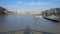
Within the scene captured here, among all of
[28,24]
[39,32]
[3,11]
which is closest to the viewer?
[3,11]

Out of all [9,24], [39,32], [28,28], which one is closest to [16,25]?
[9,24]

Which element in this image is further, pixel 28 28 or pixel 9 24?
pixel 9 24

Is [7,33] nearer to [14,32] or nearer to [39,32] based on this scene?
[14,32]

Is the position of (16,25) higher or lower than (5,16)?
lower

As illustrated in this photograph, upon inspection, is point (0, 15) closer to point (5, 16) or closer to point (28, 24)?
point (5, 16)

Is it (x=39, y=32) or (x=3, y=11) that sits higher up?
(x=3, y=11)

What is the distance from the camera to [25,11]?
2588 millimetres

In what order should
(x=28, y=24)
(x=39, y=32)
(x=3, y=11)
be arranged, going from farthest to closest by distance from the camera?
(x=28, y=24), (x=39, y=32), (x=3, y=11)

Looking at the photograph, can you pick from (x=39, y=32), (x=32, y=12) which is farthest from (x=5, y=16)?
(x=39, y=32)

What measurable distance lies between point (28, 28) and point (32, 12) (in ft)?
1.37

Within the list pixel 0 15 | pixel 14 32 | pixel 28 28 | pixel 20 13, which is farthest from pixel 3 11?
pixel 28 28

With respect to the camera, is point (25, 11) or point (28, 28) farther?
point (28, 28)

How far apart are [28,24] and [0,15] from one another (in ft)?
2.46

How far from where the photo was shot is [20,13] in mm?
Result: 2549
